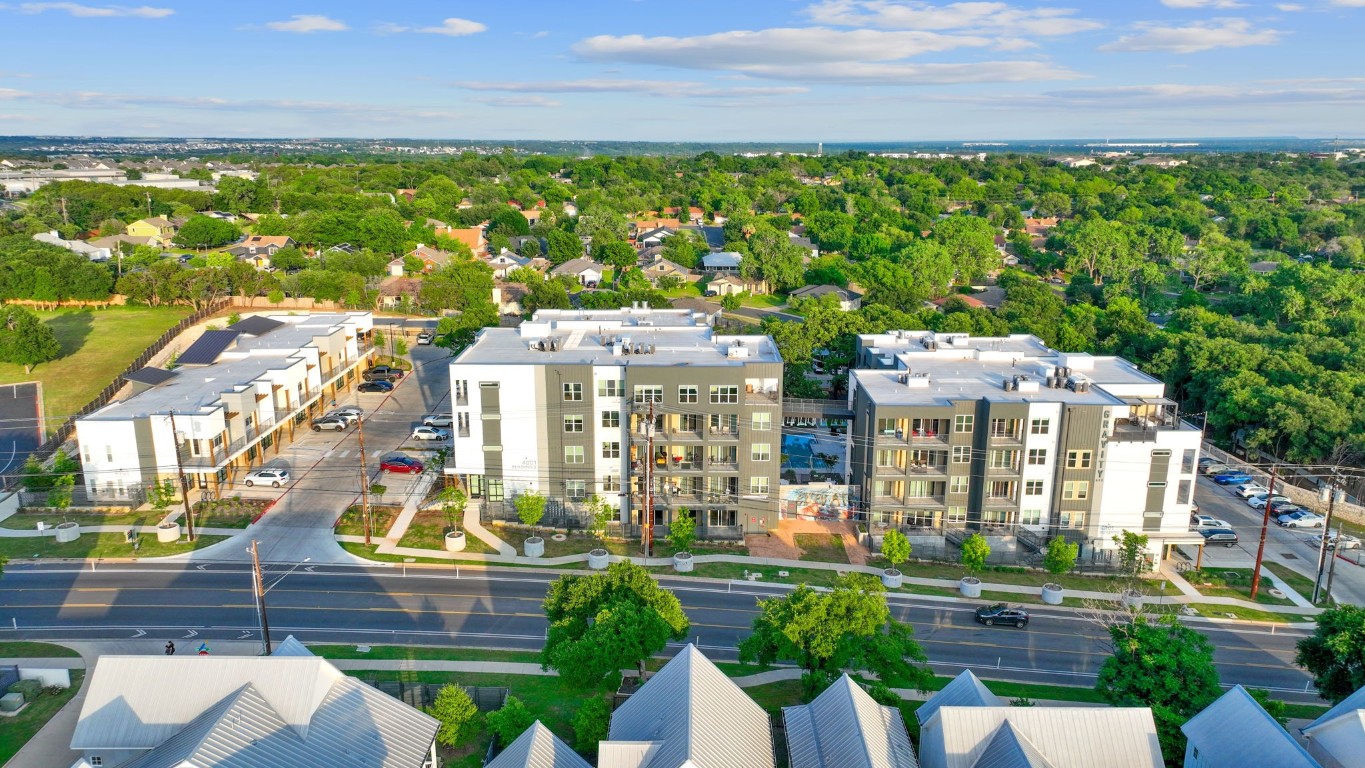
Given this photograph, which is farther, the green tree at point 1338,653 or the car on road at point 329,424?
the car on road at point 329,424

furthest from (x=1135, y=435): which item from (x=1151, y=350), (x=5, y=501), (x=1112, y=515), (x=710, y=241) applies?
(x=710, y=241)

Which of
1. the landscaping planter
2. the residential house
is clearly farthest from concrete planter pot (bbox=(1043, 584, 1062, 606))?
the residential house

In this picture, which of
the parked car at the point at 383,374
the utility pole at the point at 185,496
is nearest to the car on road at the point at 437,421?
the parked car at the point at 383,374

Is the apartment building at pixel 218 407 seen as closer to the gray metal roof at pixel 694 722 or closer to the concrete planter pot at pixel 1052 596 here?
the gray metal roof at pixel 694 722

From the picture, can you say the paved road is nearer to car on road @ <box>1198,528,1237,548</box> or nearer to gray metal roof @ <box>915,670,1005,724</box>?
gray metal roof @ <box>915,670,1005,724</box>

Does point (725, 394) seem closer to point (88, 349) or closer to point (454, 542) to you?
point (454, 542)

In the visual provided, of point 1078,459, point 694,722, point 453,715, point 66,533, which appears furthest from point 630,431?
point 66,533
